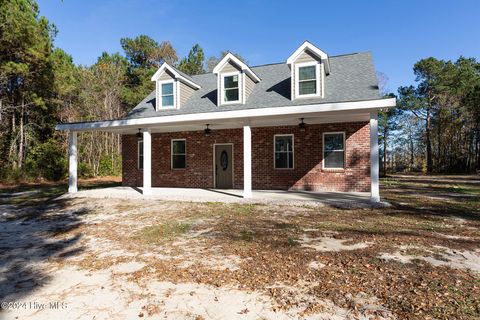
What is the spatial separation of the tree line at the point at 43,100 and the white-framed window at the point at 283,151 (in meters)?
15.9

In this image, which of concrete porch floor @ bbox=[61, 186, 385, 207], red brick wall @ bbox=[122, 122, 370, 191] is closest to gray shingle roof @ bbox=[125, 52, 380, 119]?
red brick wall @ bbox=[122, 122, 370, 191]

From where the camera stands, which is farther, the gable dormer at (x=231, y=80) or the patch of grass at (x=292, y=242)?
the gable dormer at (x=231, y=80)

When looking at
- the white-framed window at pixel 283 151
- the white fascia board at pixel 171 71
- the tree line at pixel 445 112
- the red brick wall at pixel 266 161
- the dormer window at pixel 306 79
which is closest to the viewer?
the dormer window at pixel 306 79

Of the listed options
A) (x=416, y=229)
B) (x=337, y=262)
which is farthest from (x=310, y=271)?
(x=416, y=229)

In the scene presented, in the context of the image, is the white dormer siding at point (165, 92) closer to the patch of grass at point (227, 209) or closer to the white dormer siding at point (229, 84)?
the white dormer siding at point (229, 84)

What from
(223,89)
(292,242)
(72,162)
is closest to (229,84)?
(223,89)

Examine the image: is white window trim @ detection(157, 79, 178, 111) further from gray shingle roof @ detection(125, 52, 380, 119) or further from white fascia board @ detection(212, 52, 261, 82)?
white fascia board @ detection(212, 52, 261, 82)

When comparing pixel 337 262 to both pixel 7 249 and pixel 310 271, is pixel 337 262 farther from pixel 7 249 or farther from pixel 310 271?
pixel 7 249

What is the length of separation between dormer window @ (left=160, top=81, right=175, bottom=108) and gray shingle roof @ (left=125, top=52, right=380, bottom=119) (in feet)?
1.74

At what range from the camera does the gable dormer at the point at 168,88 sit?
13008 millimetres

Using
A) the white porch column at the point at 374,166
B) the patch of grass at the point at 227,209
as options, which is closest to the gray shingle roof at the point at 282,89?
the white porch column at the point at 374,166

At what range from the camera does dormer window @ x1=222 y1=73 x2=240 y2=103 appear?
1189 cm

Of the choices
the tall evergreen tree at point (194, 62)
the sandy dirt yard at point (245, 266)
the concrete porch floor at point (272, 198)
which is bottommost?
the sandy dirt yard at point (245, 266)

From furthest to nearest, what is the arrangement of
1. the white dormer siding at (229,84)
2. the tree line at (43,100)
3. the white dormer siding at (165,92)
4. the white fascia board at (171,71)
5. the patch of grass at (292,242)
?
the tree line at (43,100) → the white dormer siding at (165,92) → the white fascia board at (171,71) → the white dormer siding at (229,84) → the patch of grass at (292,242)
